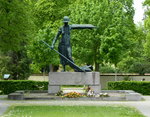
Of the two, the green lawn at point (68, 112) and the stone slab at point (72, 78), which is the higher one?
the stone slab at point (72, 78)

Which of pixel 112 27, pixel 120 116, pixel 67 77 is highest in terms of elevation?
pixel 112 27

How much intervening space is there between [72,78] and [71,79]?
3.3 inches

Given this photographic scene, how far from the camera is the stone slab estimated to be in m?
21.0

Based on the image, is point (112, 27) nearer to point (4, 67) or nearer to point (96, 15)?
point (96, 15)

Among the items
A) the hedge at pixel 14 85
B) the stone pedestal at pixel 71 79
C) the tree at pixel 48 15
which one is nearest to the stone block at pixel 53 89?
the stone pedestal at pixel 71 79

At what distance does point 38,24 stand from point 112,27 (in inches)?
481

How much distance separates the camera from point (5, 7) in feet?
67.6

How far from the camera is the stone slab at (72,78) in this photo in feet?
68.8

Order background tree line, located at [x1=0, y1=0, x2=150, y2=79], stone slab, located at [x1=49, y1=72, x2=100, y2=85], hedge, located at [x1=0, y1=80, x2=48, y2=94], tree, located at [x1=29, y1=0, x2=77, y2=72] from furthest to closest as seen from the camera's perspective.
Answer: tree, located at [x1=29, y1=0, x2=77, y2=72] < background tree line, located at [x1=0, y1=0, x2=150, y2=79] < hedge, located at [x1=0, y1=80, x2=48, y2=94] < stone slab, located at [x1=49, y1=72, x2=100, y2=85]

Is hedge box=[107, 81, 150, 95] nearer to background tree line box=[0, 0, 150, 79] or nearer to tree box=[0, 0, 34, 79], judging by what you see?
background tree line box=[0, 0, 150, 79]

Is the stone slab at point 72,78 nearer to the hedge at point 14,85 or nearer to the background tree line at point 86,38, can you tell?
the hedge at point 14,85

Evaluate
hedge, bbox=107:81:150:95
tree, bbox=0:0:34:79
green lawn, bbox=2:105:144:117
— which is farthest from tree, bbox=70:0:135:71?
green lawn, bbox=2:105:144:117

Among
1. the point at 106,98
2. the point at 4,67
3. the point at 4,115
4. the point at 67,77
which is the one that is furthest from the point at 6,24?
the point at 4,67

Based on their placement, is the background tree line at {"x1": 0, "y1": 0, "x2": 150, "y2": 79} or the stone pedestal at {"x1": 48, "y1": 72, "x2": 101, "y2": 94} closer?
the stone pedestal at {"x1": 48, "y1": 72, "x2": 101, "y2": 94}
